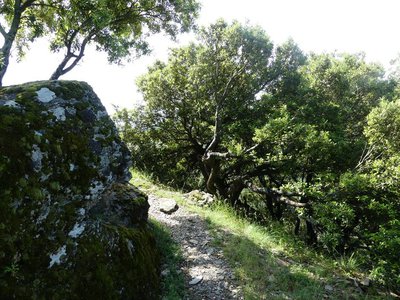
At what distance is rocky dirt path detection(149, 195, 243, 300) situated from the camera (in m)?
4.83

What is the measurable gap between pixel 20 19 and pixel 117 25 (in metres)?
3.08

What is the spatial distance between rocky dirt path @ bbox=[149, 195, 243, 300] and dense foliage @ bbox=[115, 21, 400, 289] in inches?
131

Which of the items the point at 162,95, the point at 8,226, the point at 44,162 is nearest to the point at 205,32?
the point at 162,95

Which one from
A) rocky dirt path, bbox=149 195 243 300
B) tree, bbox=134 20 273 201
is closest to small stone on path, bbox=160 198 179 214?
rocky dirt path, bbox=149 195 243 300

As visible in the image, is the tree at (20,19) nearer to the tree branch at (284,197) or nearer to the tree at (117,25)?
the tree at (117,25)

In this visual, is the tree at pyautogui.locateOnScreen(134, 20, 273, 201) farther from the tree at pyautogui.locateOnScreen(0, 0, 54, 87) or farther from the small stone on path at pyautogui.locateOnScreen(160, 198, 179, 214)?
the tree at pyautogui.locateOnScreen(0, 0, 54, 87)

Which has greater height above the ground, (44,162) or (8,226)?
(44,162)

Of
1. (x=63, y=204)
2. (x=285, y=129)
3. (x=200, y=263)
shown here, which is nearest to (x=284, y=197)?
(x=285, y=129)

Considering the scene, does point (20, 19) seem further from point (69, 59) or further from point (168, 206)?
point (168, 206)

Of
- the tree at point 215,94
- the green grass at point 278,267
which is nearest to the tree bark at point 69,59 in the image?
the tree at point 215,94

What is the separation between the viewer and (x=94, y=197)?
3.93 m

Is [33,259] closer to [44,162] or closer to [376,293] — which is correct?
[44,162]

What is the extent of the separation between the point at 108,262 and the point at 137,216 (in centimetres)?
152

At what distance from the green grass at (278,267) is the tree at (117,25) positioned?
652cm
